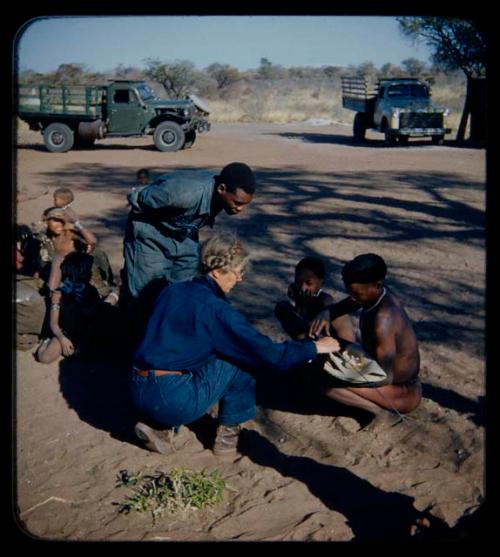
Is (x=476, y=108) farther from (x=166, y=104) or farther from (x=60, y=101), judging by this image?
(x=60, y=101)

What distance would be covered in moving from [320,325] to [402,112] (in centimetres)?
1816

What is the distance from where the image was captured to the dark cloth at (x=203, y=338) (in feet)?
11.5

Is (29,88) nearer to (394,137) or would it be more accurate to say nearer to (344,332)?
(394,137)

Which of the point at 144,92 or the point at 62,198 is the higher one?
the point at 144,92

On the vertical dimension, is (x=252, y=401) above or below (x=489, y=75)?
below

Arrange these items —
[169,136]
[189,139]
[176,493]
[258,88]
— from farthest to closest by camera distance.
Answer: [258,88]
[189,139]
[169,136]
[176,493]

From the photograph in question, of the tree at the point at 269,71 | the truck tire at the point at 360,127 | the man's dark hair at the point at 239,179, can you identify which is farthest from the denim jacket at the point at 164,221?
the tree at the point at 269,71

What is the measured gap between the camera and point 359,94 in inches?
961

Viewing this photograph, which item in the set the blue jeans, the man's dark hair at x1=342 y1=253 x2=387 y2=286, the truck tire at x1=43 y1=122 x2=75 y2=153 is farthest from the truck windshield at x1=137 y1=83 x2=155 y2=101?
the blue jeans

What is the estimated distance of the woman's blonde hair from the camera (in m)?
3.60

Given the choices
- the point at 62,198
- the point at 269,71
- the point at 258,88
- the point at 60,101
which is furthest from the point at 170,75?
the point at 62,198

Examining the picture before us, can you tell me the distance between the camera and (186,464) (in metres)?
3.97

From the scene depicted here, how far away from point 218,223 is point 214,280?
625 centimetres

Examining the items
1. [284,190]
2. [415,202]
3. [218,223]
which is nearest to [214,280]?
[218,223]
